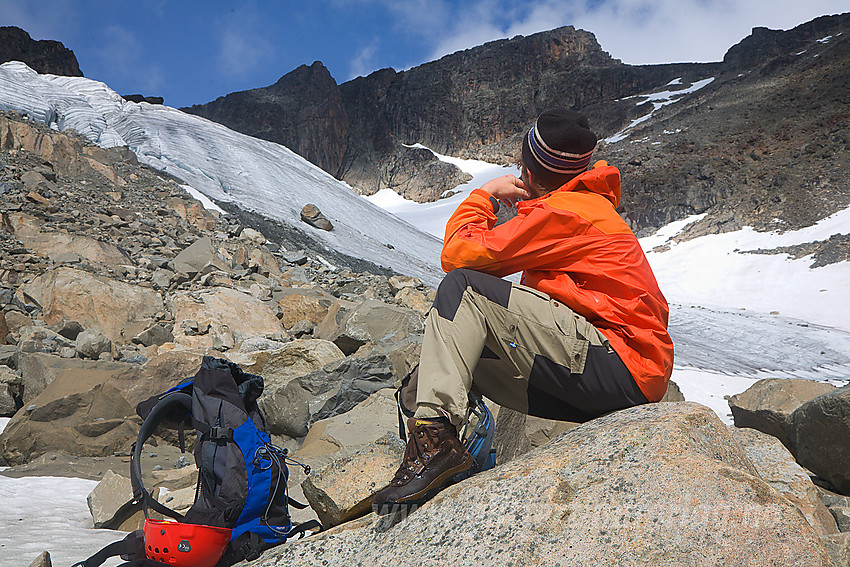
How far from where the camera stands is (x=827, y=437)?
350cm

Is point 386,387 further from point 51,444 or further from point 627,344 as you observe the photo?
point 627,344

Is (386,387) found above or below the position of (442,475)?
below

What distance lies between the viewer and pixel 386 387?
474 cm

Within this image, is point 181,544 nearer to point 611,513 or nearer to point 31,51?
point 611,513

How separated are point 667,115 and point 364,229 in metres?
46.0

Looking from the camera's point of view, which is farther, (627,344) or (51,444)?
(51,444)

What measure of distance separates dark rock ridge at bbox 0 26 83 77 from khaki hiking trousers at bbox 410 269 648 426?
73238 mm

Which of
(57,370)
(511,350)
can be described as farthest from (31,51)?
(511,350)

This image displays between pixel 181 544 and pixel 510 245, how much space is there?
1583 millimetres

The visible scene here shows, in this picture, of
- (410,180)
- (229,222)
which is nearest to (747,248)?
(229,222)

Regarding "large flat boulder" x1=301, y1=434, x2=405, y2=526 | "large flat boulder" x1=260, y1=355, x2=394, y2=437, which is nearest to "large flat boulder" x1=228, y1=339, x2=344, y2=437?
"large flat boulder" x1=260, y1=355, x2=394, y2=437

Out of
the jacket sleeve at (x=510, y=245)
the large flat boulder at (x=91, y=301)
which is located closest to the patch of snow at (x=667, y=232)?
the large flat boulder at (x=91, y=301)

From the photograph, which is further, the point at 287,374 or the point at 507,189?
the point at 287,374

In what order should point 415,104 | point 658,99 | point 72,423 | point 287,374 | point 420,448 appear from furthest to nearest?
1. point 415,104
2. point 658,99
3. point 287,374
4. point 72,423
5. point 420,448
